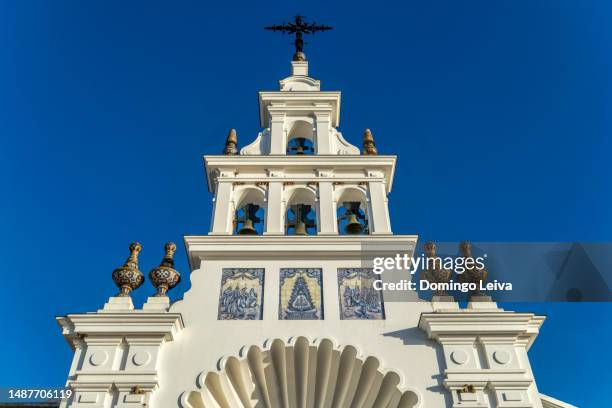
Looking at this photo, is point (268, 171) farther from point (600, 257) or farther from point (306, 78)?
point (600, 257)

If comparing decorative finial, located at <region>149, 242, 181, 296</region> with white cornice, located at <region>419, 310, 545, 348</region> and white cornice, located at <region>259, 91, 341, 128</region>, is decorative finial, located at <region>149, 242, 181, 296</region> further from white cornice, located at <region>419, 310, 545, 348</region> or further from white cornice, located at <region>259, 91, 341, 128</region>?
white cornice, located at <region>259, 91, 341, 128</region>

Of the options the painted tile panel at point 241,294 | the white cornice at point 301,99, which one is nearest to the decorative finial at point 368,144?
the white cornice at point 301,99

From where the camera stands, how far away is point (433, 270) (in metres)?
10.6

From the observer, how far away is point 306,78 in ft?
52.4

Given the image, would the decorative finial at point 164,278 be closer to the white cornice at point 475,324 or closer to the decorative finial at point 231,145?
the decorative finial at point 231,145

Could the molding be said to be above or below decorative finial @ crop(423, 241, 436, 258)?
below

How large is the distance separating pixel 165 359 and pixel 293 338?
2.18 meters

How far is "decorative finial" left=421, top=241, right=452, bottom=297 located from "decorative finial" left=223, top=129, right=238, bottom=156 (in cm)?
515

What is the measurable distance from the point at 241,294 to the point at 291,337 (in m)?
1.37

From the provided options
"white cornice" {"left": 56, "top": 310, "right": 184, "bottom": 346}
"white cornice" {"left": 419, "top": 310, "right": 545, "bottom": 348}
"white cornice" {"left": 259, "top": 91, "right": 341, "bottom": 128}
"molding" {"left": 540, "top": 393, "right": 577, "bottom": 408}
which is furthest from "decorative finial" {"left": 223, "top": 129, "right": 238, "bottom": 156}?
"molding" {"left": 540, "top": 393, "right": 577, "bottom": 408}

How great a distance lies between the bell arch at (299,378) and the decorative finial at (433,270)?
6.68ft

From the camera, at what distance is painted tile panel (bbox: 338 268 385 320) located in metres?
10.0

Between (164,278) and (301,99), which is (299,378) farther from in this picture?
(301,99)

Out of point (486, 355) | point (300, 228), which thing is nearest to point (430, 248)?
point (486, 355)
